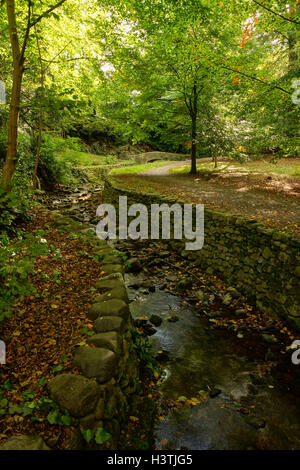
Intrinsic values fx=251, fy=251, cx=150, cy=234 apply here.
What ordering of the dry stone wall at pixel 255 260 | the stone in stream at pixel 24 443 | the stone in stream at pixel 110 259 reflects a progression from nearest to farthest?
the stone in stream at pixel 24 443, the stone in stream at pixel 110 259, the dry stone wall at pixel 255 260

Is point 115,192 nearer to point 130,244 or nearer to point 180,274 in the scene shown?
point 130,244

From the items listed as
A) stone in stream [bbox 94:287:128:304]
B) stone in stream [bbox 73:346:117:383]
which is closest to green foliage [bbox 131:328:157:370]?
stone in stream [bbox 94:287:128:304]

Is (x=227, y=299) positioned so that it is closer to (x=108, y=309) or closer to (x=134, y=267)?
(x=134, y=267)

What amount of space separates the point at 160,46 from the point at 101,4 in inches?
98.4

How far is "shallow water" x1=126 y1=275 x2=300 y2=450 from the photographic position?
9.64 ft

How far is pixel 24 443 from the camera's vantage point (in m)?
1.80

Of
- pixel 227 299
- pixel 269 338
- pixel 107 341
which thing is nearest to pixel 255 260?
pixel 227 299

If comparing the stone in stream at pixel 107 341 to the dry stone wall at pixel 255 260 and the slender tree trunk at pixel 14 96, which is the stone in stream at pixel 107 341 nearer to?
the slender tree trunk at pixel 14 96

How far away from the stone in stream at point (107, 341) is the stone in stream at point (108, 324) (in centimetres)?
11

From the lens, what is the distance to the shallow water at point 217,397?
2.94m

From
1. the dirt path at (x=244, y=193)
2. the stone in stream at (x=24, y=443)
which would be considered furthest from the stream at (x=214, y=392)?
the dirt path at (x=244, y=193)

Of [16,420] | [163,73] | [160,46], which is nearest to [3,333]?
[16,420]

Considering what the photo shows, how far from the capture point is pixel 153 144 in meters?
27.3

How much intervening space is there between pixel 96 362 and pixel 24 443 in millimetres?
781
